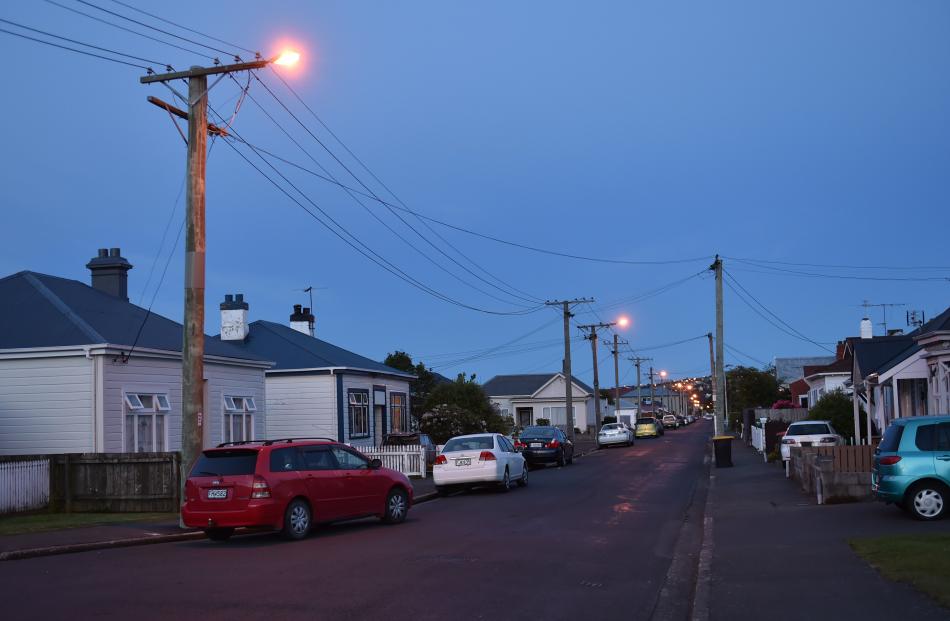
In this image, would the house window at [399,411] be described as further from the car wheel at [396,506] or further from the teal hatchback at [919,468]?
the teal hatchback at [919,468]

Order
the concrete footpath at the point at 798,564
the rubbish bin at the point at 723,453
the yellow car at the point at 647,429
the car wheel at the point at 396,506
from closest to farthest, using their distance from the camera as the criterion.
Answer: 1. the concrete footpath at the point at 798,564
2. the car wheel at the point at 396,506
3. the rubbish bin at the point at 723,453
4. the yellow car at the point at 647,429

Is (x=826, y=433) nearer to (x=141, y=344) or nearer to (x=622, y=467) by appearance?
(x=622, y=467)

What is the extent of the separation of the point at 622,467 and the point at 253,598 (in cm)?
2671

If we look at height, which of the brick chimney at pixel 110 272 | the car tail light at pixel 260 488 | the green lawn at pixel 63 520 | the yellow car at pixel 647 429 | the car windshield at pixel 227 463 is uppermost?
the brick chimney at pixel 110 272

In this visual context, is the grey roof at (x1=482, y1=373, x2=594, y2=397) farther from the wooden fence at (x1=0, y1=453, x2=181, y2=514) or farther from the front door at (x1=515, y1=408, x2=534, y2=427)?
the wooden fence at (x1=0, y1=453, x2=181, y2=514)

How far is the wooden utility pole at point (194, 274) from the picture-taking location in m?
16.4

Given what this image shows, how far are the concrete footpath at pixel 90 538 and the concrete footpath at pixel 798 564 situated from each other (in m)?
8.76

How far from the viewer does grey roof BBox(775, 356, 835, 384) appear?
90.8 m

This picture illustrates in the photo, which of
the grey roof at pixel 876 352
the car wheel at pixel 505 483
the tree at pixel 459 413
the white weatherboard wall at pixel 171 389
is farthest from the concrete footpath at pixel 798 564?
→ the tree at pixel 459 413

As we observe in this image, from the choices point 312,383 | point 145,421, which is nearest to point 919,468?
point 145,421

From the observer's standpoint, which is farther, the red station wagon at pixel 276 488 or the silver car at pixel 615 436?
the silver car at pixel 615 436

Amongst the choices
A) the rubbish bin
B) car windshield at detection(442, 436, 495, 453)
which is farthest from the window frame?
the rubbish bin

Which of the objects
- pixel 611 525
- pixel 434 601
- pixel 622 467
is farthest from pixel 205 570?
pixel 622 467

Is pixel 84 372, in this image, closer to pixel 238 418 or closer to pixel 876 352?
pixel 238 418
